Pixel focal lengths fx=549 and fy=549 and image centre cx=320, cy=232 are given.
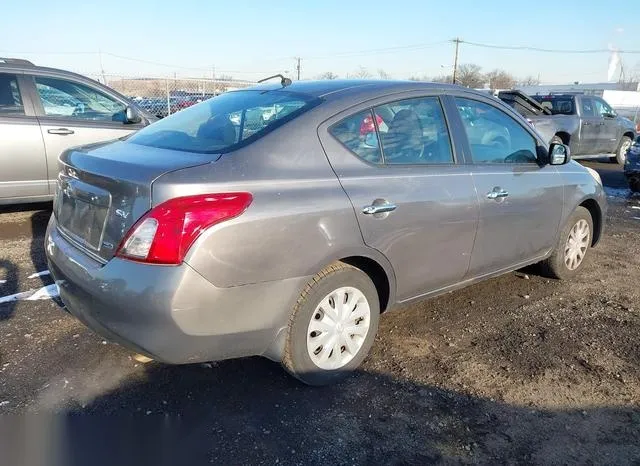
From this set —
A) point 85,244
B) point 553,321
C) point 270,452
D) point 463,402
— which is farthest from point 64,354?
point 553,321

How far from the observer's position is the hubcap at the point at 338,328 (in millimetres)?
2955

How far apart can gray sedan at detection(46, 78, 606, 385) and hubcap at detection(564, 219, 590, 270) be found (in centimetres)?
104

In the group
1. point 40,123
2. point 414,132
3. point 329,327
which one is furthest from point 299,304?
point 40,123

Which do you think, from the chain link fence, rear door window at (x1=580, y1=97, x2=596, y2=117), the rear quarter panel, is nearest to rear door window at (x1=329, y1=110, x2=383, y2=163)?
the rear quarter panel

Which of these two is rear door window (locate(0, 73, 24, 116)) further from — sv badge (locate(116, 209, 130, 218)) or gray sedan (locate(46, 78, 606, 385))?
sv badge (locate(116, 209, 130, 218))

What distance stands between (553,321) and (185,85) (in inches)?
566

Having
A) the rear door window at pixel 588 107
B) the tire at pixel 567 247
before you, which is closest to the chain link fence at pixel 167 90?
the rear door window at pixel 588 107

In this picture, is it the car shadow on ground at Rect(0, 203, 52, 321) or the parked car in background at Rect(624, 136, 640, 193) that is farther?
the parked car in background at Rect(624, 136, 640, 193)

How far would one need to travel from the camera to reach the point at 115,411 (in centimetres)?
280

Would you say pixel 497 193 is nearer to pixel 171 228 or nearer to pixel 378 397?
pixel 378 397

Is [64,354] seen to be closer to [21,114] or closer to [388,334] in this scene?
[388,334]

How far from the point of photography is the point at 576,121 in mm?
12492

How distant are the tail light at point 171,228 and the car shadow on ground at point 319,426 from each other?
882 millimetres

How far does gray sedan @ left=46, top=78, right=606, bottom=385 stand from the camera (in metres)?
2.45
